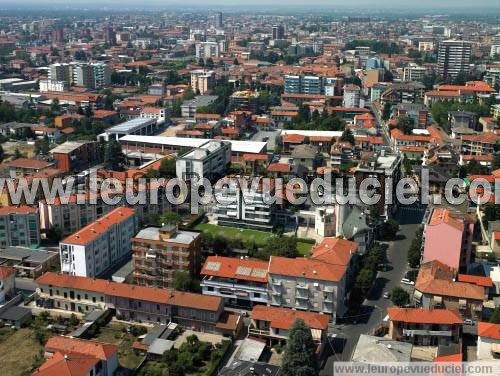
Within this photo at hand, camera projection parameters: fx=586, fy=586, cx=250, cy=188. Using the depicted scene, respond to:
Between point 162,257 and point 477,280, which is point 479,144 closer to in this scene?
point 477,280

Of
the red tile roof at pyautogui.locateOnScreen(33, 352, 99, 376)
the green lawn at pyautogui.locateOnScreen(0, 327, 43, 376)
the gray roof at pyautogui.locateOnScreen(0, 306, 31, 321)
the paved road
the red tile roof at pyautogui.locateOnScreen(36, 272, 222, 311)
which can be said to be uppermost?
the red tile roof at pyautogui.locateOnScreen(33, 352, 99, 376)

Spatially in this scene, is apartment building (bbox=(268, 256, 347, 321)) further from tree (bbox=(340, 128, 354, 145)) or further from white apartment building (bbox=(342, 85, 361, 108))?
white apartment building (bbox=(342, 85, 361, 108))

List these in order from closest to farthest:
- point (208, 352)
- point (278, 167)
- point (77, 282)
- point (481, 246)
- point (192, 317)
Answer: point (208, 352) < point (192, 317) < point (77, 282) < point (481, 246) < point (278, 167)

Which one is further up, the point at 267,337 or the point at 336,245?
the point at 336,245

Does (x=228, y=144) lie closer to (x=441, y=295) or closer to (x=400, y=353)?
(x=441, y=295)

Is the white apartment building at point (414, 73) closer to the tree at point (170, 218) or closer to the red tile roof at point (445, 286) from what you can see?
the tree at point (170, 218)

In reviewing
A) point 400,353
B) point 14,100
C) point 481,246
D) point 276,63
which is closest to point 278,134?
point 481,246

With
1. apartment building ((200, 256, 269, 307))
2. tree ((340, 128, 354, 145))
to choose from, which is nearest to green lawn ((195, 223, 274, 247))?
apartment building ((200, 256, 269, 307))
